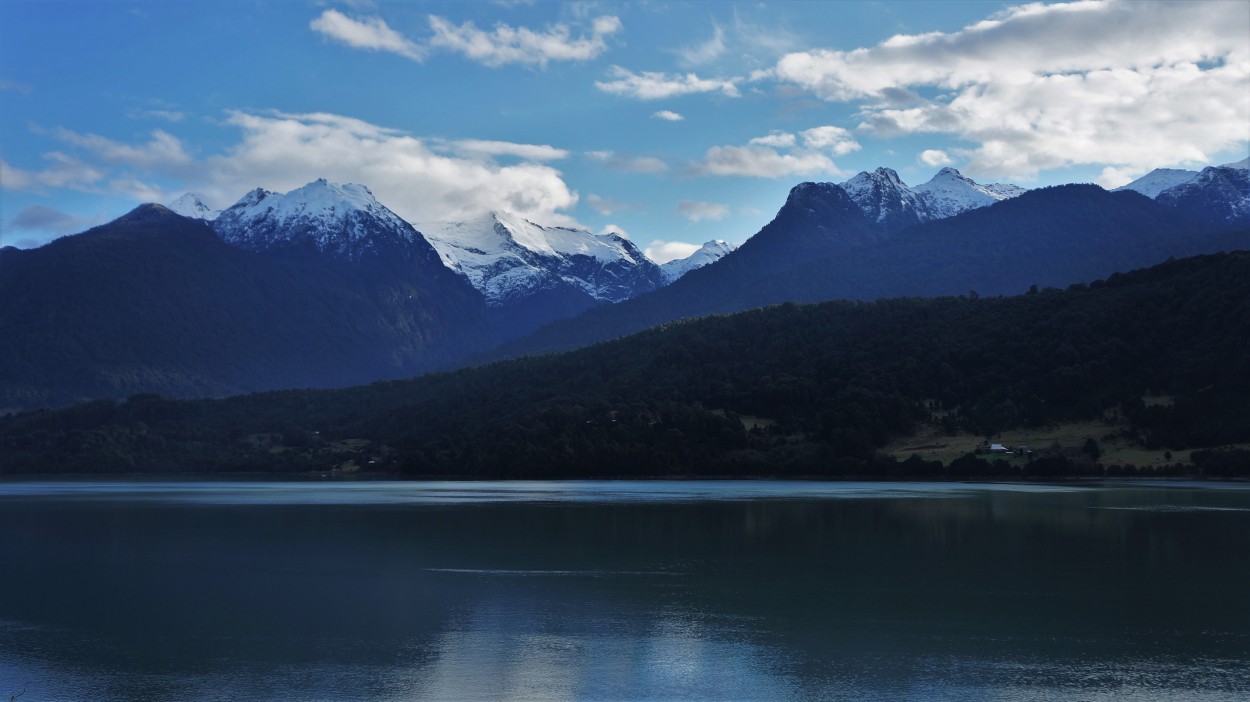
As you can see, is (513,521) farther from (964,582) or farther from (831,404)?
(831,404)

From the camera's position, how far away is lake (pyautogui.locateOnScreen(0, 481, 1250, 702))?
33.7 metres

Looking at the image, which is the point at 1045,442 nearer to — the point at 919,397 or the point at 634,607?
the point at 919,397

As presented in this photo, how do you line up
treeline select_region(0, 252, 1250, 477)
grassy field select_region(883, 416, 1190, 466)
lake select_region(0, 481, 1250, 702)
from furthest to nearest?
treeline select_region(0, 252, 1250, 477) → grassy field select_region(883, 416, 1190, 466) → lake select_region(0, 481, 1250, 702)

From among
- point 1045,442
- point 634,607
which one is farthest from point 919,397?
point 634,607

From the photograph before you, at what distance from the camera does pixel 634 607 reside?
45562 mm

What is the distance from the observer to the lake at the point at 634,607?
3372 cm

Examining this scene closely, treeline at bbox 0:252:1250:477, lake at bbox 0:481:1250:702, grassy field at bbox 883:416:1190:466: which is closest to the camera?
lake at bbox 0:481:1250:702

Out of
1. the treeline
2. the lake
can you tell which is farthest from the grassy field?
the lake

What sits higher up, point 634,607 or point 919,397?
point 919,397

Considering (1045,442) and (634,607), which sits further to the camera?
(1045,442)

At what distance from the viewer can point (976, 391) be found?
163 m

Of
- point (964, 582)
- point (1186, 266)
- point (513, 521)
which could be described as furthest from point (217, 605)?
point (1186, 266)

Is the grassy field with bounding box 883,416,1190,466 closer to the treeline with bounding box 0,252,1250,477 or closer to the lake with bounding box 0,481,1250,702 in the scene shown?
the treeline with bounding box 0,252,1250,477

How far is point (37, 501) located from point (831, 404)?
332 feet
